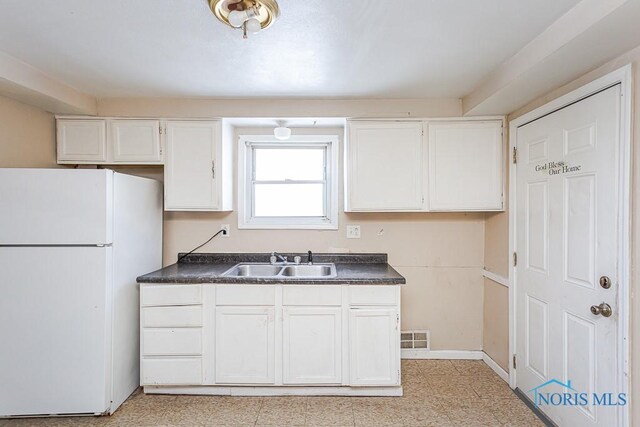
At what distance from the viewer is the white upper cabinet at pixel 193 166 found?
2559 mm

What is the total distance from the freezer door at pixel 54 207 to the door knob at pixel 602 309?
2.85 metres

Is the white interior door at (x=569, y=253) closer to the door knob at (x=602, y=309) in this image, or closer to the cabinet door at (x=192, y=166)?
the door knob at (x=602, y=309)

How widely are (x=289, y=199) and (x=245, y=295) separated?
108 cm

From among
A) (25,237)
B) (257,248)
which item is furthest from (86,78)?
(257,248)

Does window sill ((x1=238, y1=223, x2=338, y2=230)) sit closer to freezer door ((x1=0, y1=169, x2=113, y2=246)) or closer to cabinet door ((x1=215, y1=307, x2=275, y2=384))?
cabinet door ((x1=215, y1=307, x2=275, y2=384))

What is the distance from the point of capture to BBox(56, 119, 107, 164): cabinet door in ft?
8.32

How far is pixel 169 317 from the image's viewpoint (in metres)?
2.24

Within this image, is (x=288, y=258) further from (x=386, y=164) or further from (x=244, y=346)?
(x=386, y=164)

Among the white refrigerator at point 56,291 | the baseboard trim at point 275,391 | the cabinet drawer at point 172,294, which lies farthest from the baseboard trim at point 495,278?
the white refrigerator at point 56,291

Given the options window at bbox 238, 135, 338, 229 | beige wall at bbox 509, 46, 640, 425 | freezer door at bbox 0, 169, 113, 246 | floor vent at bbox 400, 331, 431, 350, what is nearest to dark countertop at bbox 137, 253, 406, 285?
window at bbox 238, 135, 338, 229

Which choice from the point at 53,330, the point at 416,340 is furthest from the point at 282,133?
the point at 416,340

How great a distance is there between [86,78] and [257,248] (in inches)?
70.7

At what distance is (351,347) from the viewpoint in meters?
2.21

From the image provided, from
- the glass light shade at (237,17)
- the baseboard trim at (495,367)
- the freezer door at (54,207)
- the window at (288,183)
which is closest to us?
the glass light shade at (237,17)
